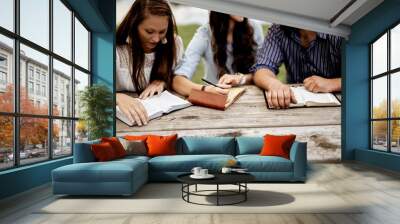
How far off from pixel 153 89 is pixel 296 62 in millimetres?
3462

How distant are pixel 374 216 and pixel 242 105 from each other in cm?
545

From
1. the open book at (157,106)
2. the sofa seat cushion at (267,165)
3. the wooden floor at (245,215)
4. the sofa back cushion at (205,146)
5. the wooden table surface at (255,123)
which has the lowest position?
the wooden floor at (245,215)

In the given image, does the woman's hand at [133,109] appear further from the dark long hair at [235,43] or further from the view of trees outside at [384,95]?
the view of trees outside at [384,95]

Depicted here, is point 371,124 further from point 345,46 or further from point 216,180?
point 216,180

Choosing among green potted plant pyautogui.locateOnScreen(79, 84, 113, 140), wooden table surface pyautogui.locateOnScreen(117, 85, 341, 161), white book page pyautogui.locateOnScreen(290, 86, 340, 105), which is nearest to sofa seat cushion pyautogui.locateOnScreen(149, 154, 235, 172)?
green potted plant pyautogui.locateOnScreen(79, 84, 113, 140)

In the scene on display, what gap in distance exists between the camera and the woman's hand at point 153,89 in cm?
934

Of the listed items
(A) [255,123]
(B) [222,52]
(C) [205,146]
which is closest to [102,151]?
(C) [205,146]

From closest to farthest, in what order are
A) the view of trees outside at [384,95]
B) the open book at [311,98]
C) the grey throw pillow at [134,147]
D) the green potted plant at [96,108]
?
the grey throw pillow at [134,147] → the view of trees outside at [384,95] → the green potted plant at [96,108] → the open book at [311,98]

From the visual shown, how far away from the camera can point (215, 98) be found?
366 inches

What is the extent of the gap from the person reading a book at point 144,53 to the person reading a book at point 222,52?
1.10 ft

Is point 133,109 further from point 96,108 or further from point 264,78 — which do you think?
point 264,78

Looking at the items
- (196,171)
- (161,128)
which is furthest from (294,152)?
(161,128)

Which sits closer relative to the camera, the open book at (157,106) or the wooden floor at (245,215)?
the wooden floor at (245,215)

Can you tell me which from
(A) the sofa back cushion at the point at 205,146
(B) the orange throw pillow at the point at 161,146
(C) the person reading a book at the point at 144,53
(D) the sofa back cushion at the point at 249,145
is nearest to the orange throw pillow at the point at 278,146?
(D) the sofa back cushion at the point at 249,145
